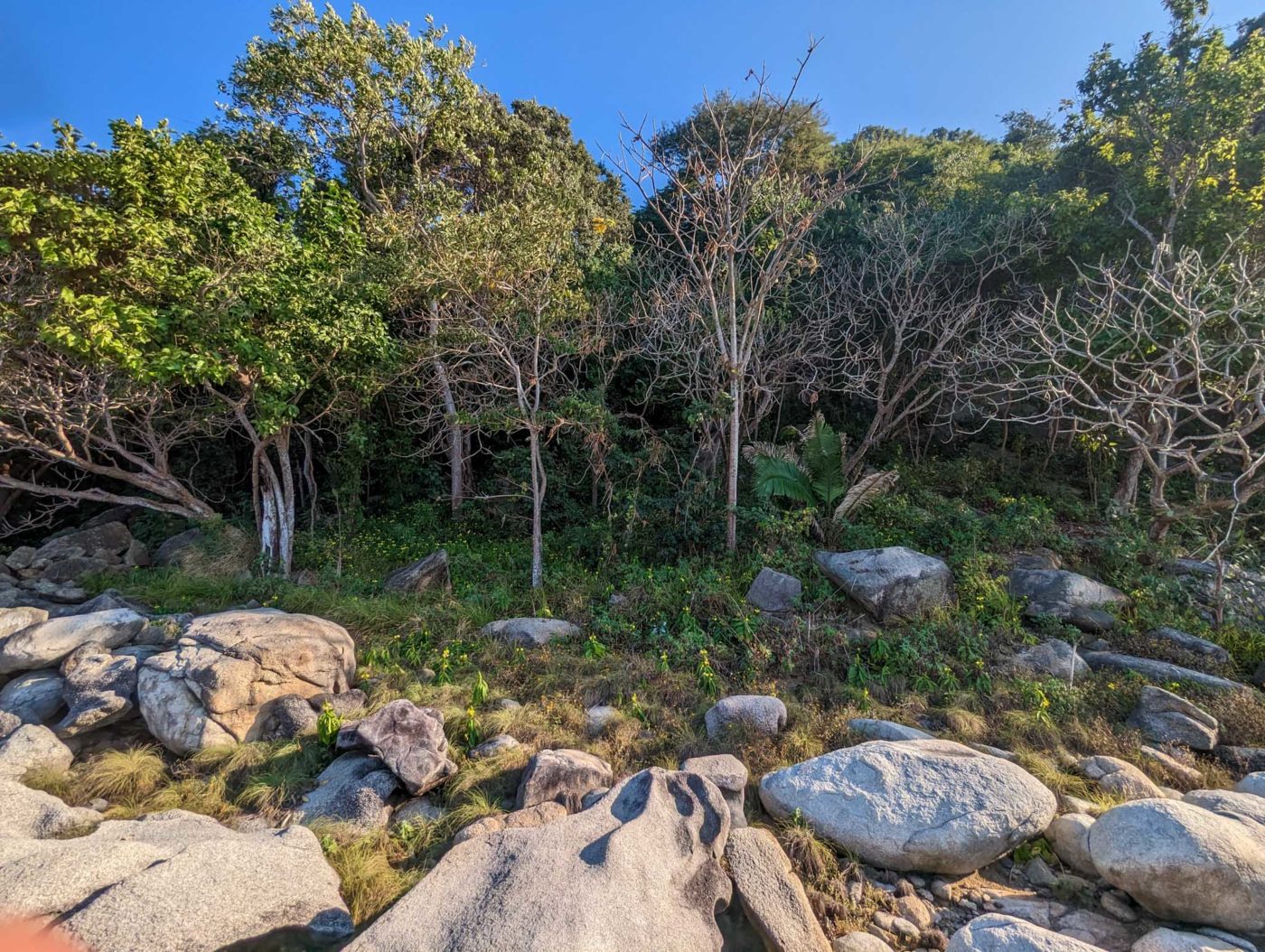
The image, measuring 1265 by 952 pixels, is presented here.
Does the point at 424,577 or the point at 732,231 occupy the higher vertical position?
the point at 732,231

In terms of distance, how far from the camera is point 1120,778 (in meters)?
4.16

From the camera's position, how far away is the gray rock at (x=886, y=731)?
4.71 meters

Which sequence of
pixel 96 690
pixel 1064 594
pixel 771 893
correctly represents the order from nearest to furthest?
pixel 771 893
pixel 96 690
pixel 1064 594

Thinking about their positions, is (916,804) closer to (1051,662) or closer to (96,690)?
(1051,662)

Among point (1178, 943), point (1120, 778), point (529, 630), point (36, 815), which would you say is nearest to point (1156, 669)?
point (1120, 778)

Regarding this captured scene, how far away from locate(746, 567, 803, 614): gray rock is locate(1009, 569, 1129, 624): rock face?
259 centimetres

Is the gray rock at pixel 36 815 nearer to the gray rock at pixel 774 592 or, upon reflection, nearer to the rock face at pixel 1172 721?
the gray rock at pixel 774 592

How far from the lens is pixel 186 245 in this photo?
22.6ft

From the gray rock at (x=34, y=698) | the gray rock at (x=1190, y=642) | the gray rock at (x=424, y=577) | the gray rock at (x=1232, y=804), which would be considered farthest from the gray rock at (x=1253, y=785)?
the gray rock at (x=34, y=698)

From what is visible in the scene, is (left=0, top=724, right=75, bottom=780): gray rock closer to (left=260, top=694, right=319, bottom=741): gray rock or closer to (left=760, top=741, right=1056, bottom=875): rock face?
(left=260, top=694, right=319, bottom=741): gray rock

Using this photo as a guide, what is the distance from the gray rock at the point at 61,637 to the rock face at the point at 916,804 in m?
6.96

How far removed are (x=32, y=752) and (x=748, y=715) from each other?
602cm

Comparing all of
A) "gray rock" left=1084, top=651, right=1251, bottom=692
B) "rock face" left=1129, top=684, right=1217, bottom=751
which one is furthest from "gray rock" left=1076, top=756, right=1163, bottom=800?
"gray rock" left=1084, top=651, right=1251, bottom=692

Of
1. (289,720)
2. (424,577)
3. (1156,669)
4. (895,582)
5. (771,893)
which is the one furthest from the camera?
(424,577)
